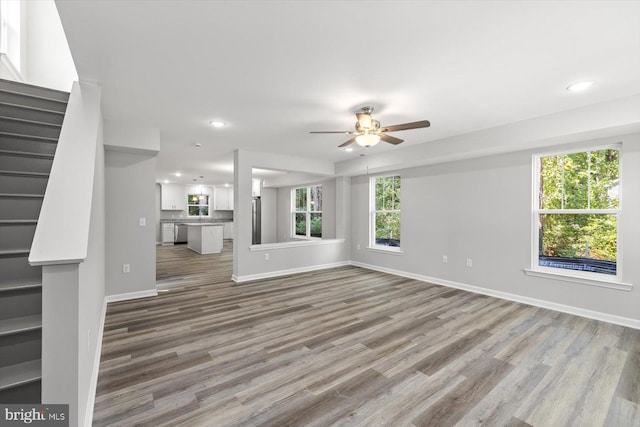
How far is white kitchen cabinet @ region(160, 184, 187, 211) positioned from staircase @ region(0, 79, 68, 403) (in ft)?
27.9

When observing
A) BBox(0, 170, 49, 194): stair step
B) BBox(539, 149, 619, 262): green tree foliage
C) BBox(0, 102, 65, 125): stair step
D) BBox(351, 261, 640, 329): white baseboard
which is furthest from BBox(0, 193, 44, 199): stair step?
BBox(539, 149, 619, 262): green tree foliage

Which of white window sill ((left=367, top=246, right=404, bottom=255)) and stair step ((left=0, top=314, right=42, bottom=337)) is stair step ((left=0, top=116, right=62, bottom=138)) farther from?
white window sill ((left=367, top=246, right=404, bottom=255))

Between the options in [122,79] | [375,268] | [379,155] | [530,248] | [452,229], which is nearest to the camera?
[122,79]

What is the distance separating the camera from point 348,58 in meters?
2.21

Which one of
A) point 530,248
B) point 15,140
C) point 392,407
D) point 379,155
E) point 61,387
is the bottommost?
point 392,407

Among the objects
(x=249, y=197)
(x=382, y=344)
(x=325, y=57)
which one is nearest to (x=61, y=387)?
(x=382, y=344)

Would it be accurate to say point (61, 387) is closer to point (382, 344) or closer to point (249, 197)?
point (382, 344)

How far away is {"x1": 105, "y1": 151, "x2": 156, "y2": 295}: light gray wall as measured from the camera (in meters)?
3.85

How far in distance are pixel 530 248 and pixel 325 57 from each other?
3837mm

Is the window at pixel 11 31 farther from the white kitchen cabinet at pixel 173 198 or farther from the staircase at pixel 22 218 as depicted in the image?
the white kitchen cabinet at pixel 173 198

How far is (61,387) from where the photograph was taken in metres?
1.29

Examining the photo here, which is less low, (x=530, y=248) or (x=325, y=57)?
(x=325, y=57)

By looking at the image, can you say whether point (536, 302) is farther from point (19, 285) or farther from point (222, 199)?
point (222, 199)

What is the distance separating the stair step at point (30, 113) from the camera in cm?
244
